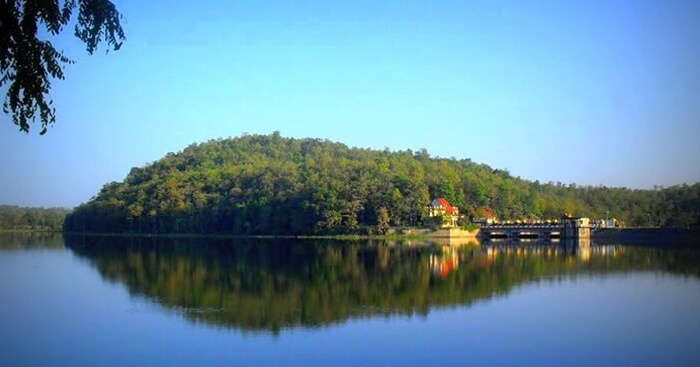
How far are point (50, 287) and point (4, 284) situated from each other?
10.4 ft

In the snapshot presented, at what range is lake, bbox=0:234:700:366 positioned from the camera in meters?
18.5

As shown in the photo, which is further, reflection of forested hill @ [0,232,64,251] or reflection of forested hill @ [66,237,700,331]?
reflection of forested hill @ [0,232,64,251]

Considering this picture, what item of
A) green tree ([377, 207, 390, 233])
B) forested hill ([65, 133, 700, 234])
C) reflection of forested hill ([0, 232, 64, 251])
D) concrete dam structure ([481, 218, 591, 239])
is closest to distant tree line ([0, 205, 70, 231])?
forested hill ([65, 133, 700, 234])

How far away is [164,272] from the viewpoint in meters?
40.9

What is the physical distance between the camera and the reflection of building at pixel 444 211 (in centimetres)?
8980

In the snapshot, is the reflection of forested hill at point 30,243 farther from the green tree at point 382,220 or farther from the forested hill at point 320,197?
the green tree at point 382,220

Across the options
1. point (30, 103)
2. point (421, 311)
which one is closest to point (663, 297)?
point (421, 311)

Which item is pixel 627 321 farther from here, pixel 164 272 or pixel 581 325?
pixel 164 272

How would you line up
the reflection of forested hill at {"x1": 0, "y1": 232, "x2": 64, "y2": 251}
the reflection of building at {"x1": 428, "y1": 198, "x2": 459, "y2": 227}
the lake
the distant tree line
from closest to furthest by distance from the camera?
the lake → the reflection of forested hill at {"x1": 0, "y1": 232, "x2": 64, "y2": 251} → the reflection of building at {"x1": 428, "y1": 198, "x2": 459, "y2": 227} → the distant tree line

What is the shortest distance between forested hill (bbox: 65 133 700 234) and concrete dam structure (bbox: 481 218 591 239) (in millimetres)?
9468

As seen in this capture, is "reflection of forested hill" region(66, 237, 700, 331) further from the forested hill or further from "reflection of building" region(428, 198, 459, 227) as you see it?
"reflection of building" region(428, 198, 459, 227)

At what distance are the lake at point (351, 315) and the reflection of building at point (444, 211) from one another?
45.3 metres

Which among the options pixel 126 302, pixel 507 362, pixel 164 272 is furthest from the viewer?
pixel 164 272

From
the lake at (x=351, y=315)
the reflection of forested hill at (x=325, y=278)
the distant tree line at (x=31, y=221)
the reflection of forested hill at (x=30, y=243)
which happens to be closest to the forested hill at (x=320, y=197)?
the reflection of forested hill at (x=30, y=243)
